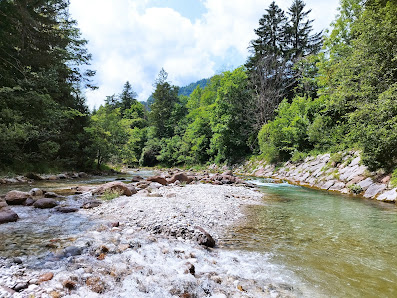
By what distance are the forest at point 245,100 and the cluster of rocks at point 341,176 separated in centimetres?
78

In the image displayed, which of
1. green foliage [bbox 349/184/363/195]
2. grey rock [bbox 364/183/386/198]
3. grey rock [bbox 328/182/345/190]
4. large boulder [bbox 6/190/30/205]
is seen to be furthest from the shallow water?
grey rock [bbox 328/182/345/190]

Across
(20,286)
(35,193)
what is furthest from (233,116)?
(20,286)

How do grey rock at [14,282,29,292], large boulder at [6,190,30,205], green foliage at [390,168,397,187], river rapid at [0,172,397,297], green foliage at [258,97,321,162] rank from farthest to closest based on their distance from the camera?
green foliage at [258,97,321,162], green foliage at [390,168,397,187], large boulder at [6,190,30,205], river rapid at [0,172,397,297], grey rock at [14,282,29,292]

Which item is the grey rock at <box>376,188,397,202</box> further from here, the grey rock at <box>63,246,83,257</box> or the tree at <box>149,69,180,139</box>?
the tree at <box>149,69,180,139</box>

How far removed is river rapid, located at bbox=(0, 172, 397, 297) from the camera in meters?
2.96

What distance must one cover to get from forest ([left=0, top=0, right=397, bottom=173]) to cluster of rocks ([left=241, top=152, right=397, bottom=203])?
0.78 m

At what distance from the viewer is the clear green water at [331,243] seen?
3.16 m

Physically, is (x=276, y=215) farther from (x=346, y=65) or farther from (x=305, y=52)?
(x=305, y=52)

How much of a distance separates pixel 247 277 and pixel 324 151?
17165mm

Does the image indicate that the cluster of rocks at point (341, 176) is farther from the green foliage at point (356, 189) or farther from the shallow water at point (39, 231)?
the shallow water at point (39, 231)

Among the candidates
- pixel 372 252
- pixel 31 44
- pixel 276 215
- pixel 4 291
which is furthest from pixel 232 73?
pixel 4 291

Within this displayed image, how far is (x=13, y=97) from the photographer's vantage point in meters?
12.2

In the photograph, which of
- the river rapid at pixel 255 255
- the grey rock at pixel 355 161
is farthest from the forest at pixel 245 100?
the river rapid at pixel 255 255

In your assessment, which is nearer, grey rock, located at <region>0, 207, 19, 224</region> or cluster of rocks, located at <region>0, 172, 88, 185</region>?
grey rock, located at <region>0, 207, 19, 224</region>
